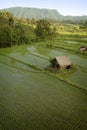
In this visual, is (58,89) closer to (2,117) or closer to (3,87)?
(3,87)

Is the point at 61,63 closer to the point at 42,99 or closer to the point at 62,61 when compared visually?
the point at 62,61

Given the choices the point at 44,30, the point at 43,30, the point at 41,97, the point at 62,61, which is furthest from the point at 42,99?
the point at 44,30

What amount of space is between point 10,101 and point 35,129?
197 inches

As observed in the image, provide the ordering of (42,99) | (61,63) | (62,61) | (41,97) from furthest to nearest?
(62,61) < (61,63) < (41,97) < (42,99)

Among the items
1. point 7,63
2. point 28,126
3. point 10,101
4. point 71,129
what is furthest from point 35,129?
point 7,63

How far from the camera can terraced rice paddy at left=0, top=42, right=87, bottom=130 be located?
13.8 m

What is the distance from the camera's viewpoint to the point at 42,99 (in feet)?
58.3

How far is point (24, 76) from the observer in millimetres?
24594

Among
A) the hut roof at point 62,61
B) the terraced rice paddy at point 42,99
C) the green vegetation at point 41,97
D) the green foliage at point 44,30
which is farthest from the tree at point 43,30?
the hut roof at point 62,61

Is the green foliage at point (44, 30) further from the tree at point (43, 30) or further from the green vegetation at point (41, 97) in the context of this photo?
the green vegetation at point (41, 97)

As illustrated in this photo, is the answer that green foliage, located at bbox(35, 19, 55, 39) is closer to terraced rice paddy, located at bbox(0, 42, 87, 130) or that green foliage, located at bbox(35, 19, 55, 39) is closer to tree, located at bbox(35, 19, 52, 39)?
tree, located at bbox(35, 19, 52, 39)

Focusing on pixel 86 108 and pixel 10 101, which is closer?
pixel 86 108

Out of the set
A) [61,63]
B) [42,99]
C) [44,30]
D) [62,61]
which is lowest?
[42,99]

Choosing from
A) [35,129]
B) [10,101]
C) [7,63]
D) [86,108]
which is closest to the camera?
[35,129]
